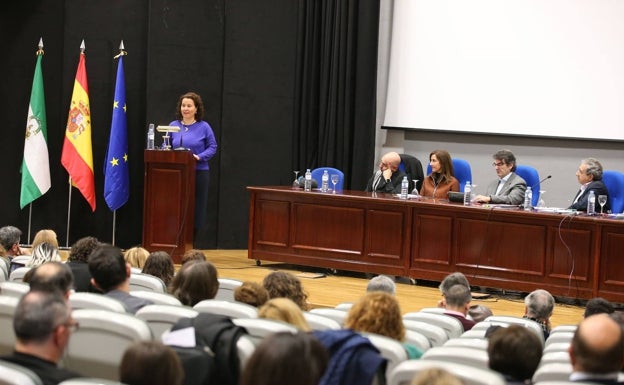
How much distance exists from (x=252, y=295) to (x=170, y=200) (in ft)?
14.5

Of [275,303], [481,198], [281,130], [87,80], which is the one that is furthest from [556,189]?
[275,303]

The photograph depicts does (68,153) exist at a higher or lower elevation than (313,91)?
lower

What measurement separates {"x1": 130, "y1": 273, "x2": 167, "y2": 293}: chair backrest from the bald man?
7.28ft

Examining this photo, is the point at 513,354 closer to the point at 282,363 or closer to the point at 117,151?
the point at 282,363

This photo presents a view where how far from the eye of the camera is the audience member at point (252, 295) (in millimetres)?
3859

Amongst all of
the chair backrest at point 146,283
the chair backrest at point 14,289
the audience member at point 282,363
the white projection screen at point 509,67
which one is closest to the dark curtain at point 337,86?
the white projection screen at point 509,67

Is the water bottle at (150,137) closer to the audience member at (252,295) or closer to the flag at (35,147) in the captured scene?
the flag at (35,147)

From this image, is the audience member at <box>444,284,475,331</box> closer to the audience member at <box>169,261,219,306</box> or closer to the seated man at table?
the audience member at <box>169,261,219,306</box>

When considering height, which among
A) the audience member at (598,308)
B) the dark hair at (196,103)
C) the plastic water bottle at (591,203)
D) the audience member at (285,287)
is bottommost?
the audience member at (598,308)

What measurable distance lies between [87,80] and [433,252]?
3.79m

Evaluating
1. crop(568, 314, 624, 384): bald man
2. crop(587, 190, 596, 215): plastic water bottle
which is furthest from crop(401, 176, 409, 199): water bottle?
crop(568, 314, 624, 384): bald man

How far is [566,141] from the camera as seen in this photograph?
9562 millimetres

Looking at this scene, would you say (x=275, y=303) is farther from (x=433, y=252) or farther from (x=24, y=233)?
(x=24, y=233)

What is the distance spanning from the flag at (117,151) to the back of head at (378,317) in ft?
19.7
